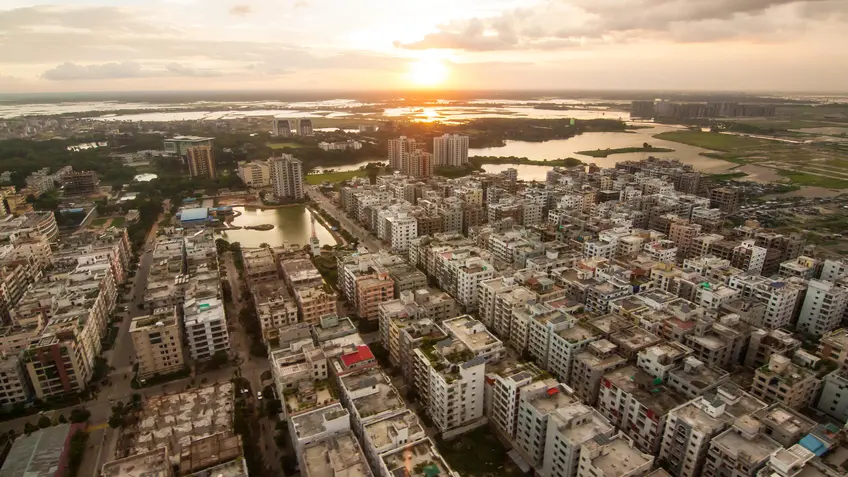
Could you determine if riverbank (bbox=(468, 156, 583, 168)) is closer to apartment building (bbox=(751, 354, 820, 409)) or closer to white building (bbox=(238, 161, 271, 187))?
white building (bbox=(238, 161, 271, 187))

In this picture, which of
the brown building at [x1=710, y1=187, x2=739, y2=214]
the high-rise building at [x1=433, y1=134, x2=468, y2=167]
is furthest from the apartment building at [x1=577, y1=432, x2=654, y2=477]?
the high-rise building at [x1=433, y1=134, x2=468, y2=167]

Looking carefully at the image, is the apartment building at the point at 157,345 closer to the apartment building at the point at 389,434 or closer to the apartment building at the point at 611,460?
the apartment building at the point at 389,434

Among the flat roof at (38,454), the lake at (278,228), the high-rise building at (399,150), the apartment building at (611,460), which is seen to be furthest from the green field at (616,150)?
the flat roof at (38,454)

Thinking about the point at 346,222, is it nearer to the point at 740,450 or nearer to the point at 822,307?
the point at 822,307

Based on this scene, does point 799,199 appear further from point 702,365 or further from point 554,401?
point 554,401

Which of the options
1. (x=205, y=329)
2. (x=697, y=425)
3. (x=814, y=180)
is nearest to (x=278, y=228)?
(x=205, y=329)

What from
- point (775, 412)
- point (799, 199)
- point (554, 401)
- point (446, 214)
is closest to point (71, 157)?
point (446, 214)
